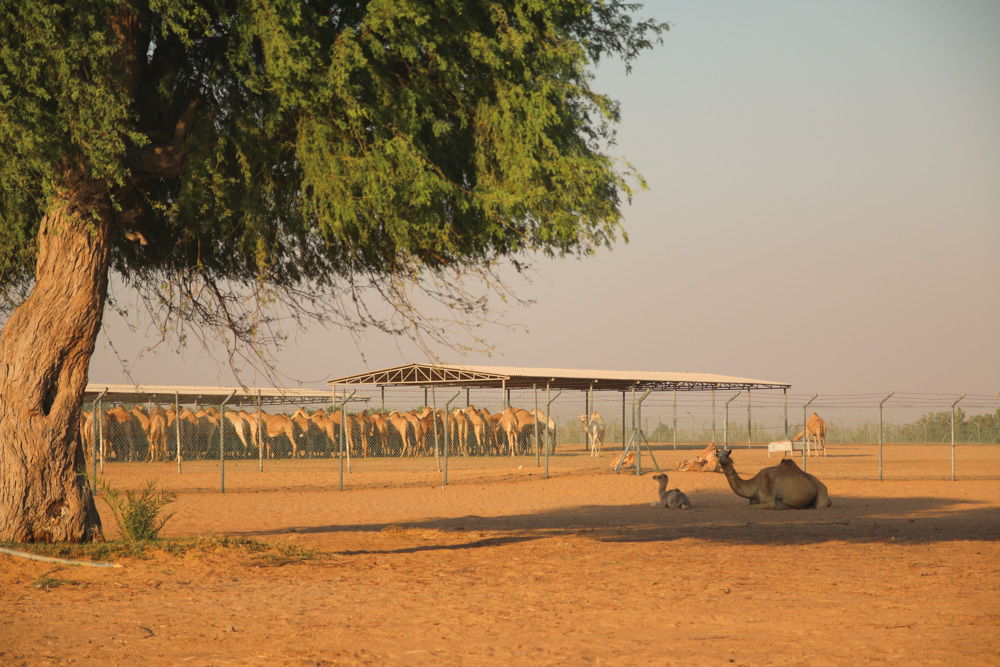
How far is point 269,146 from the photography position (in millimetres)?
10305

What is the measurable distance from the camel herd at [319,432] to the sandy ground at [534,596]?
66.5 ft

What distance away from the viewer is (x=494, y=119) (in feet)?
31.6

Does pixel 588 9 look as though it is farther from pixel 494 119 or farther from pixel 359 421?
pixel 359 421

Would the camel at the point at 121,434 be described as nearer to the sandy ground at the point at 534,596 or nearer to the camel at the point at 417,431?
the camel at the point at 417,431

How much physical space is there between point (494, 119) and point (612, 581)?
15.6 feet

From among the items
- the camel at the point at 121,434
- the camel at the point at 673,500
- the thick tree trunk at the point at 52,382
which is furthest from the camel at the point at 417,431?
the thick tree trunk at the point at 52,382

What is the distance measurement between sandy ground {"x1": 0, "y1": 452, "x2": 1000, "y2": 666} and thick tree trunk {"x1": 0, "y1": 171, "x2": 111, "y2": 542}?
0.89 m

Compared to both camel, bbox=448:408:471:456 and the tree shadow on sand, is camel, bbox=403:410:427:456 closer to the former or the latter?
camel, bbox=448:408:471:456

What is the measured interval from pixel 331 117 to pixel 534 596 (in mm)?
5014

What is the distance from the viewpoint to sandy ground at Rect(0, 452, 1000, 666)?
6.78 m

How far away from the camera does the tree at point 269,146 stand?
363 inches

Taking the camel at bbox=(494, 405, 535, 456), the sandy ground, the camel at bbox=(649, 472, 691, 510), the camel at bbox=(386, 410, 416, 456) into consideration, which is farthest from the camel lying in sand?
the camel at bbox=(386, 410, 416, 456)

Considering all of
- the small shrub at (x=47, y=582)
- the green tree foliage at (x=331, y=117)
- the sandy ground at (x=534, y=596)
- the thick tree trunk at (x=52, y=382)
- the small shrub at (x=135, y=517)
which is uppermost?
the green tree foliage at (x=331, y=117)

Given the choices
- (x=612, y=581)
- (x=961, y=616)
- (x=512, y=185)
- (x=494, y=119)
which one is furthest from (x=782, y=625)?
(x=494, y=119)
